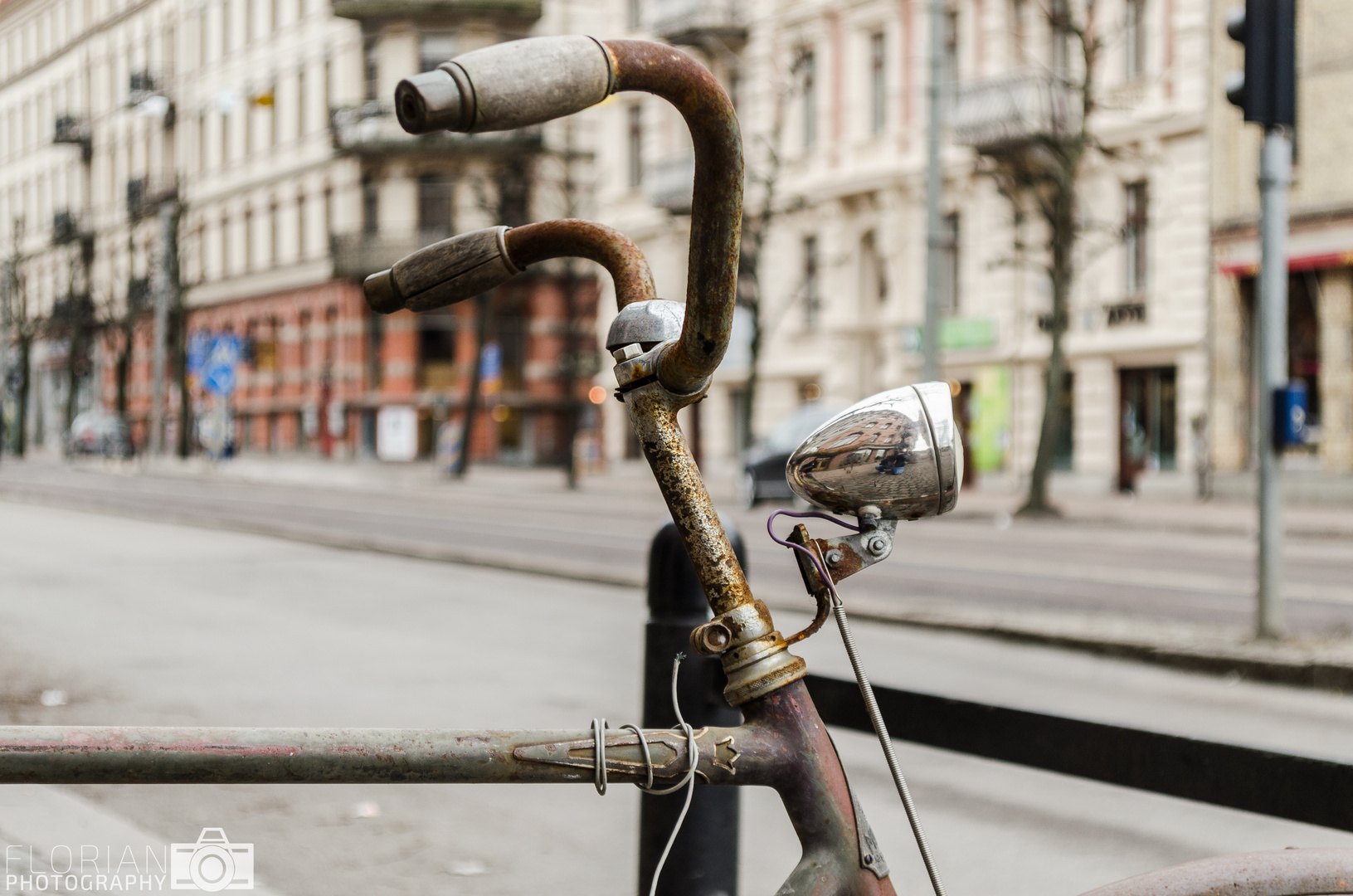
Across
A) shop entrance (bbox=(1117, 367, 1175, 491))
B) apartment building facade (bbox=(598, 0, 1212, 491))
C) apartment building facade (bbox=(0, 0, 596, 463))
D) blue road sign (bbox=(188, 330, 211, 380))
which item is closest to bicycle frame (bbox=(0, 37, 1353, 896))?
apartment building facade (bbox=(598, 0, 1212, 491))

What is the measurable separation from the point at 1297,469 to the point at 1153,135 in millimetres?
6602

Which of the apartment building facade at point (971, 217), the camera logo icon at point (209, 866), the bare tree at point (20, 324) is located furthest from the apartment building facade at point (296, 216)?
the camera logo icon at point (209, 866)

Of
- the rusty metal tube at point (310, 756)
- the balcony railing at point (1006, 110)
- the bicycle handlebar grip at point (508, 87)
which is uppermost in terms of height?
the balcony railing at point (1006, 110)

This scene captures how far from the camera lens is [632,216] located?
3991 centimetres

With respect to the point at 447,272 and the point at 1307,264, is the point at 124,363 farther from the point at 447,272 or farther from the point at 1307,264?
the point at 447,272

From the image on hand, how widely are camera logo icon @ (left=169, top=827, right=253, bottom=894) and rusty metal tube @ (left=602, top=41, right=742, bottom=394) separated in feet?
6.77

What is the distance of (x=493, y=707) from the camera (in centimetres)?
637

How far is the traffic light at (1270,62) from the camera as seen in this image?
7539mm

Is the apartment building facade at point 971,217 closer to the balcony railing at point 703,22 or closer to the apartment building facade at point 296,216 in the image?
the balcony railing at point 703,22

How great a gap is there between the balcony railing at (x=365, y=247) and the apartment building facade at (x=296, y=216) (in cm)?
9

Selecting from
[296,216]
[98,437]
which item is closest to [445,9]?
[296,216]

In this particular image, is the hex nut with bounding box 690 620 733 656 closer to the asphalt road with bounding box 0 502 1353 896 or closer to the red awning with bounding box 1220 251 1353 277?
the asphalt road with bounding box 0 502 1353 896

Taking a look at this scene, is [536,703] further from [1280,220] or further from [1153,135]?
[1153,135]

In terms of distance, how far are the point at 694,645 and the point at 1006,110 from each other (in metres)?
27.8
